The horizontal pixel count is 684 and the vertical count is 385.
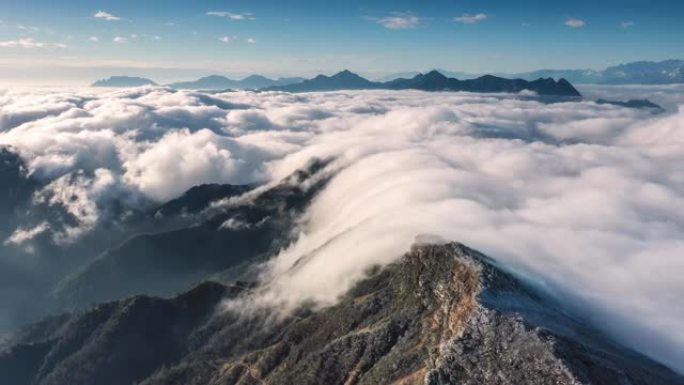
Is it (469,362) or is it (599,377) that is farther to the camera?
(469,362)

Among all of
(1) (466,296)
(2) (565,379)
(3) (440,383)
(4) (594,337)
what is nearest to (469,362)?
(3) (440,383)

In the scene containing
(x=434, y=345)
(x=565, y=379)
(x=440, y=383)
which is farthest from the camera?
(x=434, y=345)

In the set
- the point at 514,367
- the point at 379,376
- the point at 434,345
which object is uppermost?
the point at 514,367

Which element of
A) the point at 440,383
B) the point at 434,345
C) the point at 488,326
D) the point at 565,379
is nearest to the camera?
the point at 565,379

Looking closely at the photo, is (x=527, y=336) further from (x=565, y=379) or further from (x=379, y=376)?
(x=379, y=376)

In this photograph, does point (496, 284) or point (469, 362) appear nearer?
point (469, 362)

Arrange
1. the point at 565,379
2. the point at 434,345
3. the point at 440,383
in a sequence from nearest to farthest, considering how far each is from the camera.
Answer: the point at 565,379
the point at 440,383
the point at 434,345

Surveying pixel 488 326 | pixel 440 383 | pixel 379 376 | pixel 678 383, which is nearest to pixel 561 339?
pixel 488 326

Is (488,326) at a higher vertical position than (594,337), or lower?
higher

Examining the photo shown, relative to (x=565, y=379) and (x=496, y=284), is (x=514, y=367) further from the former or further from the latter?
(x=496, y=284)
